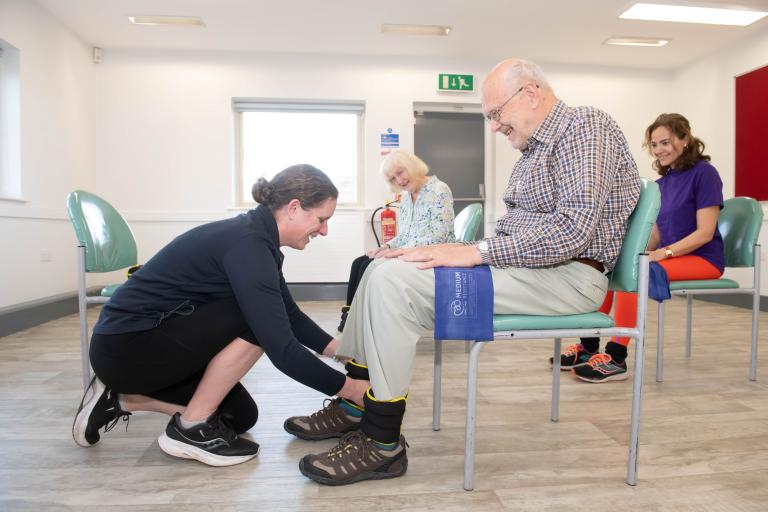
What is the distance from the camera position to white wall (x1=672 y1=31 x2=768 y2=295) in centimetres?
460

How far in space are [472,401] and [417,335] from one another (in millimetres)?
205

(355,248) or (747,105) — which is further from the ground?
(747,105)

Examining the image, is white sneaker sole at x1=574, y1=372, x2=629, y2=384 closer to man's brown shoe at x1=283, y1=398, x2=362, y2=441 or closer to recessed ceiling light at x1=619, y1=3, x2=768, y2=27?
man's brown shoe at x1=283, y1=398, x2=362, y2=441

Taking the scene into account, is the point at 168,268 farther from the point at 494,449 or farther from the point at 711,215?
the point at 711,215

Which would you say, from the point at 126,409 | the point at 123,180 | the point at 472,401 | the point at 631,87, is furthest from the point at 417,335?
the point at 631,87

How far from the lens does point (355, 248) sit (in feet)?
17.1

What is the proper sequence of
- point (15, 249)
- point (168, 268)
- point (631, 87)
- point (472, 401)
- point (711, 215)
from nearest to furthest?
point (472, 401)
point (168, 268)
point (711, 215)
point (15, 249)
point (631, 87)

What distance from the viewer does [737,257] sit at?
7.41 feet

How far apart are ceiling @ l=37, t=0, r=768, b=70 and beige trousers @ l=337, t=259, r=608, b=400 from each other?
3.45 m

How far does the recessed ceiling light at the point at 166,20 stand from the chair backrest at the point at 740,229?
4252 millimetres

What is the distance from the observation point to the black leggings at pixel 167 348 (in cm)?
136

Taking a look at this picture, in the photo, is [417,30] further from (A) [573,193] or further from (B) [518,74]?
(A) [573,193]

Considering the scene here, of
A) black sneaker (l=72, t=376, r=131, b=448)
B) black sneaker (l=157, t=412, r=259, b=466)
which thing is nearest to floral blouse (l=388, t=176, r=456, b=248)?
black sneaker (l=157, t=412, r=259, b=466)

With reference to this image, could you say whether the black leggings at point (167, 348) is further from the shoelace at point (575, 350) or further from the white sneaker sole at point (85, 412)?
the shoelace at point (575, 350)
